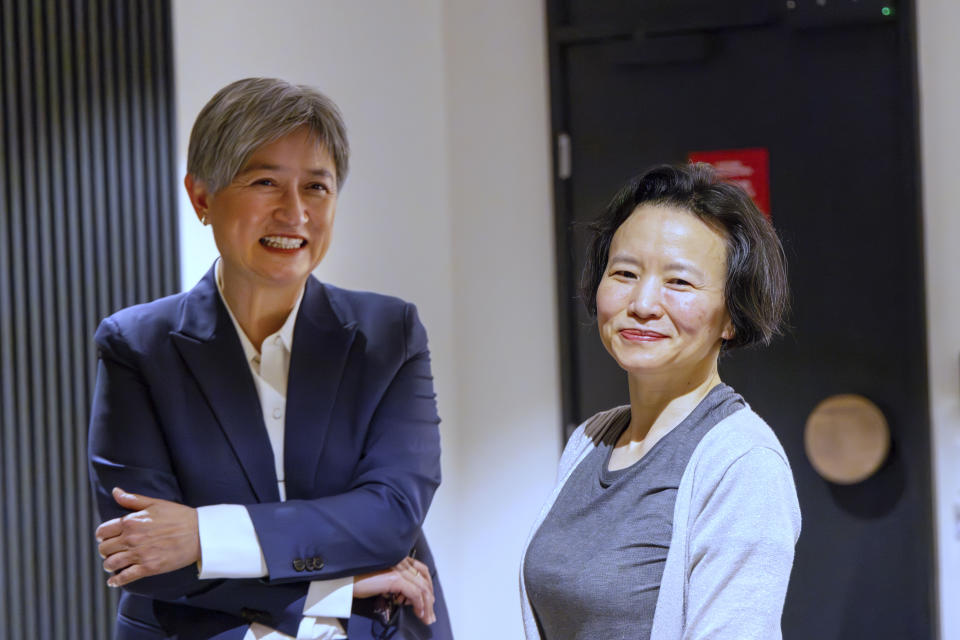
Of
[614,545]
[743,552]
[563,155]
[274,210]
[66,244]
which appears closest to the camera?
[743,552]

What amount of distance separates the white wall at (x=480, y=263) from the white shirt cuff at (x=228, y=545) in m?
1.93

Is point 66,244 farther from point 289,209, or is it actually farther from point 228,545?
point 228,545

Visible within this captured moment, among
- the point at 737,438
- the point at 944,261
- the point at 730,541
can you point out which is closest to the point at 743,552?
the point at 730,541

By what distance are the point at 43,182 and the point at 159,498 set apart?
3.40 feet

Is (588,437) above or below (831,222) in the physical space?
below

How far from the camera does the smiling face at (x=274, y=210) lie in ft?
5.91

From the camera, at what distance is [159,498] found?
1789 mm

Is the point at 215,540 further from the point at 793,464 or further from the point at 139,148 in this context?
the point at 793,464

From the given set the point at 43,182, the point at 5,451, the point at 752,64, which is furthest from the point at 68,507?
the point at 752,64

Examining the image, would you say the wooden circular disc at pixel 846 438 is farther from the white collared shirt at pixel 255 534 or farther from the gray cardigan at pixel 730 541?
the gray cardigan at pixel 730 541

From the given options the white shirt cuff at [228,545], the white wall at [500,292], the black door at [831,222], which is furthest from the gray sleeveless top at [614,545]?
A: the white wall at [500,292]

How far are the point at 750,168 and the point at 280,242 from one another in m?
2.22

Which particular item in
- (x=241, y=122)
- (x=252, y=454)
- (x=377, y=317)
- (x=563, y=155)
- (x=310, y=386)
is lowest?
(x=252, y=454)

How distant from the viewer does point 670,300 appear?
1.48 metres
